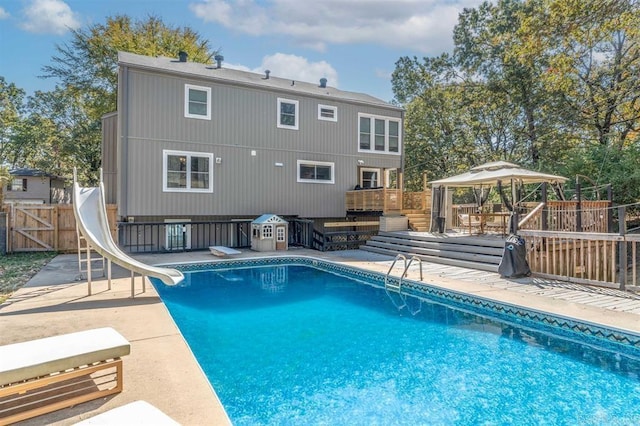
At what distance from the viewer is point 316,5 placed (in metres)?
11.5

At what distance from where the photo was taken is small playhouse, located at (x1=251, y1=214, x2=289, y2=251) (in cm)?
1316

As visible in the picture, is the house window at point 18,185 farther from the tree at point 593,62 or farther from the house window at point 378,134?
the tree at point 593,62

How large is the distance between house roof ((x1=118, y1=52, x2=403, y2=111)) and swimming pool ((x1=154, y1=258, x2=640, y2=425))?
826cm

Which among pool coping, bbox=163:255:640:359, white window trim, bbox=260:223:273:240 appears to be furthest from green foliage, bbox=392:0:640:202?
white window trim, bbox=260:223:273:240

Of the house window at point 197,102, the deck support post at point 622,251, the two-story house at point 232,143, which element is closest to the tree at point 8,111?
the two-story house at point 232,143

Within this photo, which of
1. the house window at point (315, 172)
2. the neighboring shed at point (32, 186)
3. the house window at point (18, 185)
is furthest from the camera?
the house window at point (18, 185)

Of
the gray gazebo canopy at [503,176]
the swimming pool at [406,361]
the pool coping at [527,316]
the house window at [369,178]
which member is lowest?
the swimming pool at [406,361]

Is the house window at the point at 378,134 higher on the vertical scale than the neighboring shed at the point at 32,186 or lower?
higher

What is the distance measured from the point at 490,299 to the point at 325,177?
10.2 metres

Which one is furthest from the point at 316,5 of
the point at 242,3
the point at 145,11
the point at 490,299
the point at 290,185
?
the point at 145,11

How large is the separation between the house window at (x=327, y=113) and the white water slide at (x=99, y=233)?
9.88 m

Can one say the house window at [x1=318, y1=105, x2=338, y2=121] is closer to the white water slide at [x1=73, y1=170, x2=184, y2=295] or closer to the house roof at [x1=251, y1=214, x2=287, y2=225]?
the house roof at [x1=251, y1=214, x2=287, y2=225]

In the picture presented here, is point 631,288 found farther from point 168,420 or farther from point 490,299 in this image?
point 168,420

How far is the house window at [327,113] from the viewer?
50.6 feet
